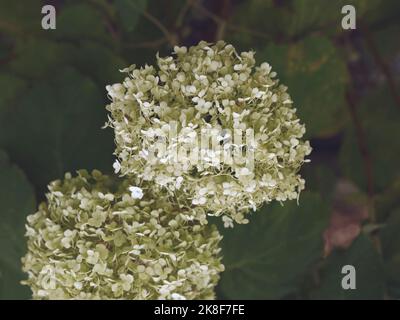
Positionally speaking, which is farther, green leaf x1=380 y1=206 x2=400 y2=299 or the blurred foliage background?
green leaf x1=380 y1=206 x2=400 y2=299

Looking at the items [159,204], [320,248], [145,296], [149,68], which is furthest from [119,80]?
[320,248]

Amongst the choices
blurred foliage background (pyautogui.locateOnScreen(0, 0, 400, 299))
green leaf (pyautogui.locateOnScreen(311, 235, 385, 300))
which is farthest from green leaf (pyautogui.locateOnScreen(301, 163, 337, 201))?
green leaf (pyautogui.locateOnScreen(311, 235, 385, 300))

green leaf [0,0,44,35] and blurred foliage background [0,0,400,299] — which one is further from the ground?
green leaf [0,0,44,35]

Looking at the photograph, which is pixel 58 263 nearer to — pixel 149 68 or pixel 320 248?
pixel 149 68

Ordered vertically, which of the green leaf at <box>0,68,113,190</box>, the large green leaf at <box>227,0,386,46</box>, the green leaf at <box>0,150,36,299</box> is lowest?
the green leaf at <box>0,150,36,299</box>

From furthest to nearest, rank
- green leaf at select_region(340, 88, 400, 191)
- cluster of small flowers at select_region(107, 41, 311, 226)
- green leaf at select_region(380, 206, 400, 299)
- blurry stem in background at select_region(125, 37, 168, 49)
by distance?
green leaf at select_region(340, 88, 400, 191)
green leaf at select_region(380, 206, 400, 299)
blurry stem in background at select_region(125, 37, 168, 49)
cluster of small flowers at select_region(107, 41, 311, 226)

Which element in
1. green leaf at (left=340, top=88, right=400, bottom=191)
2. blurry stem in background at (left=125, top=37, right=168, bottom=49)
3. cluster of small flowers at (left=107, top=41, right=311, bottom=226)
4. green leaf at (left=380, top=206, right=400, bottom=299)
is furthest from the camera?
green leaf at (left=340, top=88, right=400, bottom=191)

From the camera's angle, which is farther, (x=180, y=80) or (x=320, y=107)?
(x=320, y=107)

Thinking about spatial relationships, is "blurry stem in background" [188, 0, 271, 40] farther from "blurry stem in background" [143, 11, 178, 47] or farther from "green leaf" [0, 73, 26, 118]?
"green leaf" [0, 73, 26, 118]
